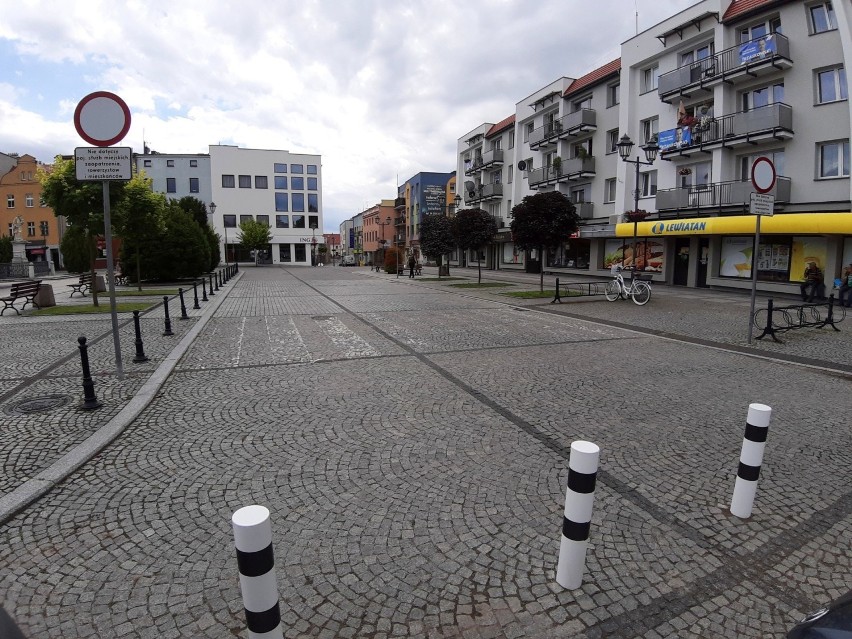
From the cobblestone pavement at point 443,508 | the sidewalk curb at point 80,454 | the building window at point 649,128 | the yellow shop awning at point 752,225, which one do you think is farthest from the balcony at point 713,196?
the sidewalk curb at point 80,454

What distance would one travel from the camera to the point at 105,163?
6.12 metres

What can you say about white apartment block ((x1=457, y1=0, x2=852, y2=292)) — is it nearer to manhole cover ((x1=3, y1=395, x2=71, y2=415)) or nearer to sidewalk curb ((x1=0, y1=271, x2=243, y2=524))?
sidewalk curb ((x1=0, y1=271, x2=243, y2=524))

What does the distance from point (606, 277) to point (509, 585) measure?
3117cm

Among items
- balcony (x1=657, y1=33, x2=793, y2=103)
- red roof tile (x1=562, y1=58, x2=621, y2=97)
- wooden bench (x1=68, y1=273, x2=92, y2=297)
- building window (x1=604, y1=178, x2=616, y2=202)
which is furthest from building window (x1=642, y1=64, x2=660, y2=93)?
wooden bench (x1=68, y1=273, x2=92, y2=297)

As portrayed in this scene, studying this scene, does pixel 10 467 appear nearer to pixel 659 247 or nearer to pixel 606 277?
pixel 659 247

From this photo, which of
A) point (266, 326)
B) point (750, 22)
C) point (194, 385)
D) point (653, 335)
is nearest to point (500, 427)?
point (194, 385)

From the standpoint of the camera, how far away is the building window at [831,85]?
1903 centimetres

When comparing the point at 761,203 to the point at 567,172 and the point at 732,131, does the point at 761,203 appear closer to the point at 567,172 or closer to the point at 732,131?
the point at 732,131

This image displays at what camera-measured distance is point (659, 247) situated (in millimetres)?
27484

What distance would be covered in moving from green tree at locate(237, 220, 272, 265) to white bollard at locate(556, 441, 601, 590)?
7535 cm

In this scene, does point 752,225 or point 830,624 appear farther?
point 752,225

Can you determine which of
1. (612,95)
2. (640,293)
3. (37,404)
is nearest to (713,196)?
(640,293)

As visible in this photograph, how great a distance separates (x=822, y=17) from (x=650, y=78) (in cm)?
914

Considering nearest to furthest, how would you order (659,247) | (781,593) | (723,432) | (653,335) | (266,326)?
1. (781,593)
2. (723,432)
3. (653,335)
4. (266,326)
5. (659,247)
